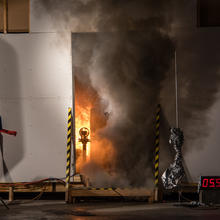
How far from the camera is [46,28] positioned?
353 inches

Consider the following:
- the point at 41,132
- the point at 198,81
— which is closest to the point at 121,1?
the point at 198,81

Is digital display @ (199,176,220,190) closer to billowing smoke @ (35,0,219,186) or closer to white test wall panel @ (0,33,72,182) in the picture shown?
billowing smoke @ (35,0,219,186)

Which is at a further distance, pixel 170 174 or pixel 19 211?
pixel 170 174

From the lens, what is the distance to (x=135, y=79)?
878 cm

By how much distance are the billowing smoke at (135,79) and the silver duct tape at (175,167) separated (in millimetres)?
405

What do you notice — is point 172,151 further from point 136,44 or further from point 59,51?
point 59,51

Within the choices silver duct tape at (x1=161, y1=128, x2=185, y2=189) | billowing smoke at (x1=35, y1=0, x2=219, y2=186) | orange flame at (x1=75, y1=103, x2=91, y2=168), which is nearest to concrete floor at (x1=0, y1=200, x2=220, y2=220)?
silver duct tape at (x1=161, y1=128, x2=185, y2=189)

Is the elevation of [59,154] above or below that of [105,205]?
above

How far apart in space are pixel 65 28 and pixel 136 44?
1639 mm

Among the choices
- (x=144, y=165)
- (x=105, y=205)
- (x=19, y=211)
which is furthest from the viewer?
(x=144, y=165)

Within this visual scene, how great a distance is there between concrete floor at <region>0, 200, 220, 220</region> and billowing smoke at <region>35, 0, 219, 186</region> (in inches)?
34.9

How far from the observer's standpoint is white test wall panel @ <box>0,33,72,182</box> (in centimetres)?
893

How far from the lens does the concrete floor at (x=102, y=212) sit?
6773 millimetres

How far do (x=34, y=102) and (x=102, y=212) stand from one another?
10.1ft
